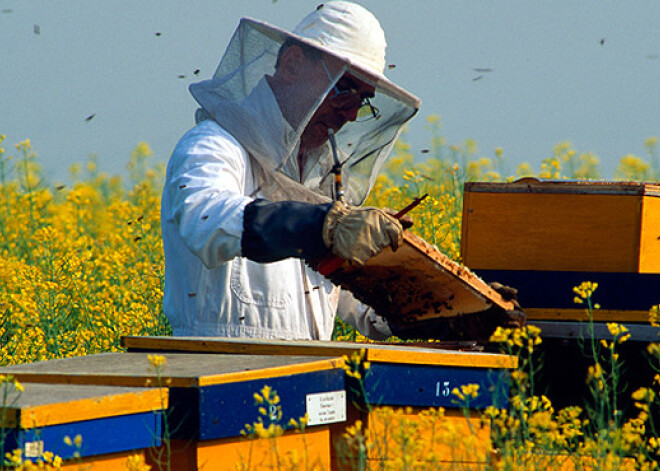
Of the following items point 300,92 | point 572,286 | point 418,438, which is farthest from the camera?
point 572,286

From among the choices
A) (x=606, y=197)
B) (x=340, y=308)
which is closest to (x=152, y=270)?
(x=340, y=308)

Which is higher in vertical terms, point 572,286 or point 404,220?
point 404,220

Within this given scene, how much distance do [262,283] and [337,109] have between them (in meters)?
0.90

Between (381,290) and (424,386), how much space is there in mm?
1029

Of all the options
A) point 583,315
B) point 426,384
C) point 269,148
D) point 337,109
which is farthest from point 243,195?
point 583,315

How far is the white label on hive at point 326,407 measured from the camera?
3109 millimetres

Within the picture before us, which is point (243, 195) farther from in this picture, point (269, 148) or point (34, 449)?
point (34, 449)

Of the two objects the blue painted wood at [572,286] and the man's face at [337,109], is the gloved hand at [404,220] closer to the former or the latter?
the man's face at [337,109]

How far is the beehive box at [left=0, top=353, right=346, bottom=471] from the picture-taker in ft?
9.45

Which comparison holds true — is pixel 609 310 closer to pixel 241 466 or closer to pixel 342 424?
pixel 342 424

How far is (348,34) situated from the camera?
15.1 feet

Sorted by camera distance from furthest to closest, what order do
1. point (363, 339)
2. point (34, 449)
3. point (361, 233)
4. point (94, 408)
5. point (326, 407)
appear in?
point (363, 339) → point (361, 233) → point (326, 407) → point (94, 408) → point (34, 449)

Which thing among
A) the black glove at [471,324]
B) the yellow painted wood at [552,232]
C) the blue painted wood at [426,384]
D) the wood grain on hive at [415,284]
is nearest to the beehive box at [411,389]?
the blue painted wood at [426,384]

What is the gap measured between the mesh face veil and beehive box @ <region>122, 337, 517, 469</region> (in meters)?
1.22
